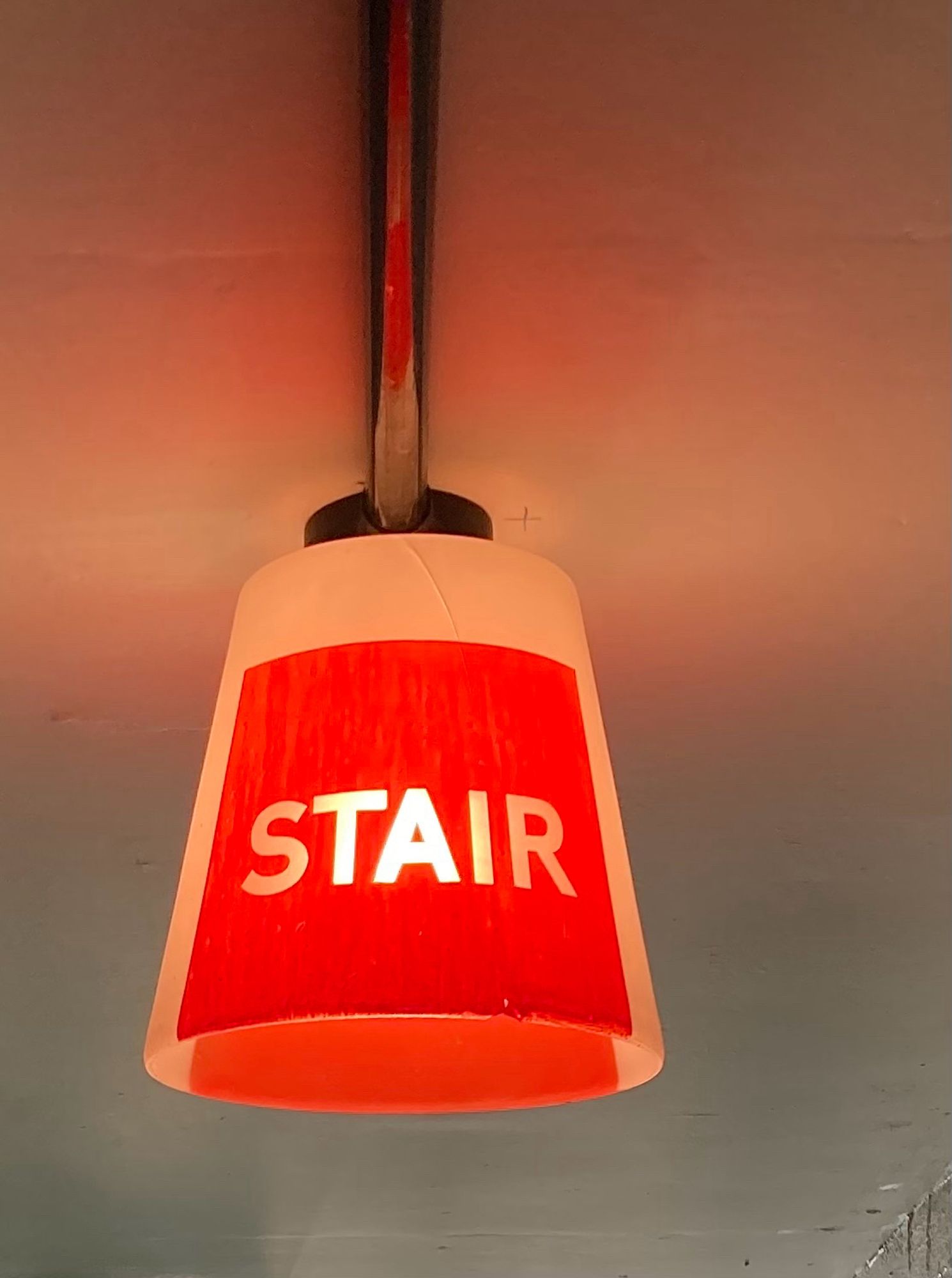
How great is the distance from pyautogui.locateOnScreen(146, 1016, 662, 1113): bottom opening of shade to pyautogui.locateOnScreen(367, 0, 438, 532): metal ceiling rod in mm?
479

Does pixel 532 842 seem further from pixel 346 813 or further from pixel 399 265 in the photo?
pixel 399 265

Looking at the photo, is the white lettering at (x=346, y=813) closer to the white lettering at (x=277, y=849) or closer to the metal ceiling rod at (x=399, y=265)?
the white lettering at (x=277, y=849)

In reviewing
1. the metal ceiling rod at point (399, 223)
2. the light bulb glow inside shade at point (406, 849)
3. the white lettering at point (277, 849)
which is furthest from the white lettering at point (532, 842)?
the metal ceiling rod at point (399, 223)

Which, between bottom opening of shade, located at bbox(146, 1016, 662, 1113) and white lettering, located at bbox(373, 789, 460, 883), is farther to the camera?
bottom opening of shade, located at bbox(146, 1016, 662, 1113)

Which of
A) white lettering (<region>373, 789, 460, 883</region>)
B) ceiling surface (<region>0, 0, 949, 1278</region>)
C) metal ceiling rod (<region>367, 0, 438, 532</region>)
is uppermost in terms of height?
ceiling surface (<region>0, 0, 949, 1278</region>)

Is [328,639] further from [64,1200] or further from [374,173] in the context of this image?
[64,1200]

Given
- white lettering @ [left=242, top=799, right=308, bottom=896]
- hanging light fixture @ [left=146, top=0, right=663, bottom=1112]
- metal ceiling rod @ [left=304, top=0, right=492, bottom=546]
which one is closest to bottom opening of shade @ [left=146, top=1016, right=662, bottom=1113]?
hanging light fixture @ [left=146, top=0, right=663, bottom=1112]

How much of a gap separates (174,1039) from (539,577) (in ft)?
1.47

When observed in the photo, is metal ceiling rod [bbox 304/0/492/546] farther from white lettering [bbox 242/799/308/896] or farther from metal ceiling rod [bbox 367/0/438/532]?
white lettering [bbox 242/799/308/896]

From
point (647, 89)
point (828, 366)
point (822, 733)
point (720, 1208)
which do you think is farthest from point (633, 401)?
point (720, 1208)

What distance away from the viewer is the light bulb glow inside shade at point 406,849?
0.83 metres

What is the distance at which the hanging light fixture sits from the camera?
834 mm

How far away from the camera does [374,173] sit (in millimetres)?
937

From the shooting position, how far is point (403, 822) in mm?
871
